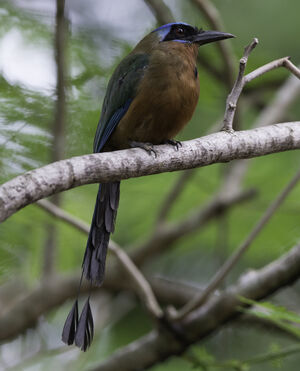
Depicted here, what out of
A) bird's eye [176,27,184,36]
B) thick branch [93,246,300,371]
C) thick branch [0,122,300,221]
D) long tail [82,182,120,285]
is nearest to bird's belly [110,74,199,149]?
long tail [82,182,120,285]

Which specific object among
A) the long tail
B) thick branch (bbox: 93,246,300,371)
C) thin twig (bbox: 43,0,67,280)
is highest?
thin twig (bbox: 43,0,67,280)

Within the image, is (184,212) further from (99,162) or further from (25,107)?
(99,162)

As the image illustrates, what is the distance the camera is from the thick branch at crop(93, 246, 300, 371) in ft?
10.7

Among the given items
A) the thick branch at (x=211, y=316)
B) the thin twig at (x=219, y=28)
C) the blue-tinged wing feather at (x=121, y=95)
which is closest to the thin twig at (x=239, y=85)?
the blue-tinged wing feather at (x=121, y=95)

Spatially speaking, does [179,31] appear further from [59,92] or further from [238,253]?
[238,253]

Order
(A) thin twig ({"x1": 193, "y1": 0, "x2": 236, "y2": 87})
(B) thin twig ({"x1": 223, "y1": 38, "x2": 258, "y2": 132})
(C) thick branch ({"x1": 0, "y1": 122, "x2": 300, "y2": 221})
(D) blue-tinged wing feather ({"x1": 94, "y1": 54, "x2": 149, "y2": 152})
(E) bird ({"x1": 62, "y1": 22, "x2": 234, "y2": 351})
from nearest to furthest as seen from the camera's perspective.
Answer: (C) thick branch ({"x1": 0, "y1": 122, "x2": 300, "y2": 221}), (B) thin twig ({"x1": 223, "y1": 38, "x2": 258, "y2": 132}), (E) bird ({"x1": 62, "y1": 22, "x2": 234, "y2": 351}), (D) blue-tinged wing feather ({"x1": 94, "y1": 54, "x2": 149, "y2": 152}), (A) thin twig ({"x1": 193, "y1": 0, "x2": 236, "y2": 87})

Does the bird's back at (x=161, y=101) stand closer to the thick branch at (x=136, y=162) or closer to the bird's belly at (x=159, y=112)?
the bird's belly at (x=159, y=112)

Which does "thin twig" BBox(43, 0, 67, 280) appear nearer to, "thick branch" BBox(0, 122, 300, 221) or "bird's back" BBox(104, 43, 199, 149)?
"bird's back" BBox(104, 43, 199, 149)

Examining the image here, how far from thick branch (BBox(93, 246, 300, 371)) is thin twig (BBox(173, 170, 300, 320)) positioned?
4.6 inches

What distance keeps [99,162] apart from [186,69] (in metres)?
1.27

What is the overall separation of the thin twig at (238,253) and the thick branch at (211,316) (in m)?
0.12

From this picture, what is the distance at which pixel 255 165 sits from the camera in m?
4.94

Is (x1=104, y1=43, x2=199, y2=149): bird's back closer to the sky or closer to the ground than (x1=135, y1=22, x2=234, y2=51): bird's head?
closer to the ground

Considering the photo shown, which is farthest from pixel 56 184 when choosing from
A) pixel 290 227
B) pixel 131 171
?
pixel 290 227
